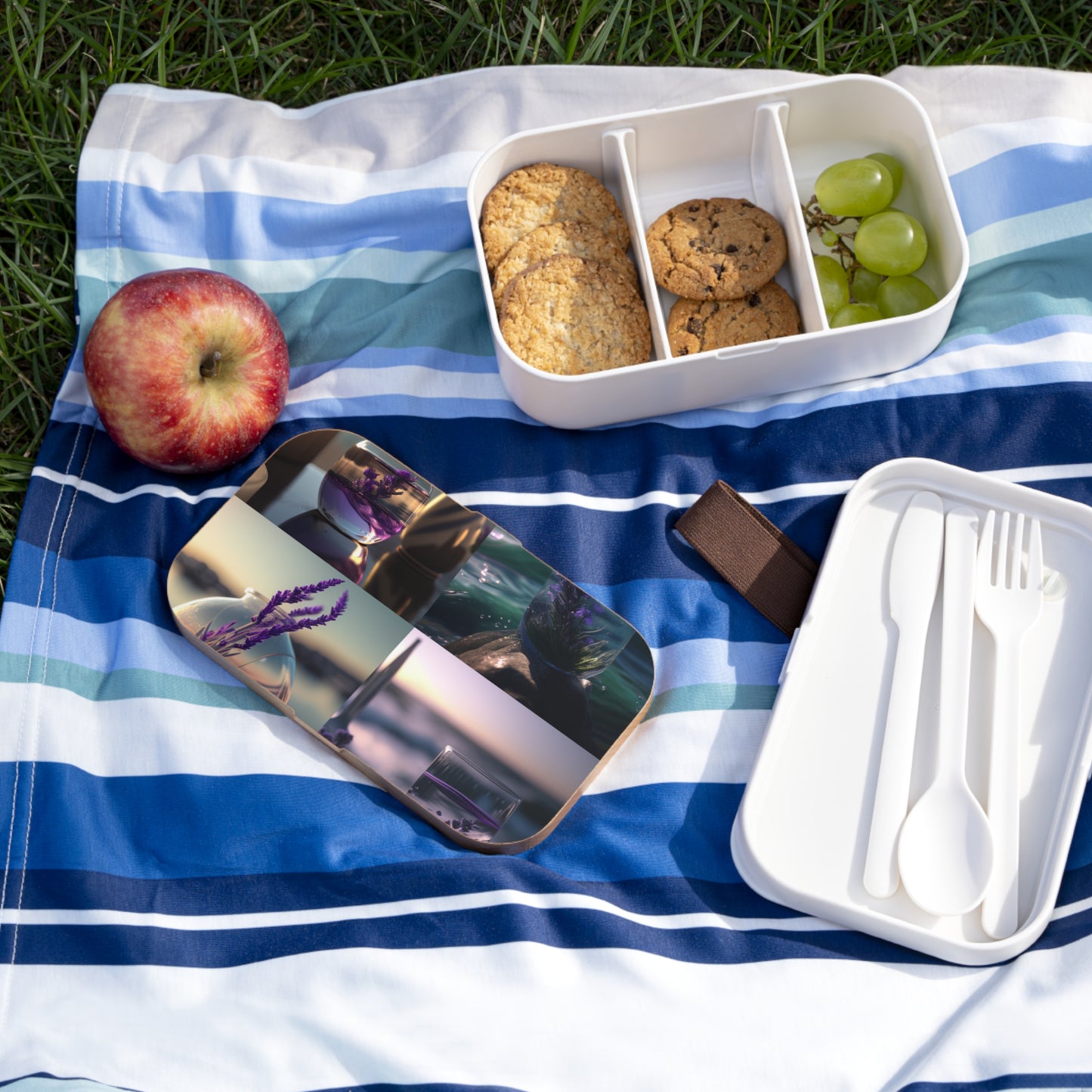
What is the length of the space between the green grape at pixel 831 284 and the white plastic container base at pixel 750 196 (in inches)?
1.0

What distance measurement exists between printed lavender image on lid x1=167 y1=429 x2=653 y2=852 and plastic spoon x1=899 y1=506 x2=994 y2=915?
25 cm

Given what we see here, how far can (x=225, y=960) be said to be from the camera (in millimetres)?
908

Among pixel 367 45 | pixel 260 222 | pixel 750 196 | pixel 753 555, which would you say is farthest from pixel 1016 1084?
pixel 367 45

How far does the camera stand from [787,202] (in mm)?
1003

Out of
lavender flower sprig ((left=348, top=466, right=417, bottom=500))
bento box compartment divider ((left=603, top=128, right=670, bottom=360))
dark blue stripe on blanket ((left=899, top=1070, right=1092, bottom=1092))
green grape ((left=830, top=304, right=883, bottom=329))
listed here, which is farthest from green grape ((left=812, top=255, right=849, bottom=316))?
dark blue stripe on blanket ((left=899, top=1070, right=1092, bottom=1092))

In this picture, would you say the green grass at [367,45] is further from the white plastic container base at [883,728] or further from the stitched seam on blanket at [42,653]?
the white plastic container base at [883,728]

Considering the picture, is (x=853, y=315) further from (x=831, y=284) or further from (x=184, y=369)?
(x=184, y=369)

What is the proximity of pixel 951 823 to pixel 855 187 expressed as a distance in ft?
1.85

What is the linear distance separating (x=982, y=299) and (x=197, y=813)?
0.87 meters

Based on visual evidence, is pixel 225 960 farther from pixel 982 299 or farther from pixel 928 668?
pixel 982 299

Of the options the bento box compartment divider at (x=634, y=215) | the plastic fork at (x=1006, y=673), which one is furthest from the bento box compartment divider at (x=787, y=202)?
the plastic fork at (x=1006, y=673)

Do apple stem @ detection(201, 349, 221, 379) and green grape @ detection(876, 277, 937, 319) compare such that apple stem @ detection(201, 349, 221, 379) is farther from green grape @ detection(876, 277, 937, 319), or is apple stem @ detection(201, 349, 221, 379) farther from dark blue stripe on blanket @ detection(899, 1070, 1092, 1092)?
dark blue stripe on blanket @ detection(899, 1070, 1092, 1092)

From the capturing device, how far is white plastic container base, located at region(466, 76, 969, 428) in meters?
0.95

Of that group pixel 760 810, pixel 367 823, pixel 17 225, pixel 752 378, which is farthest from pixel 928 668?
pixel 17 225
